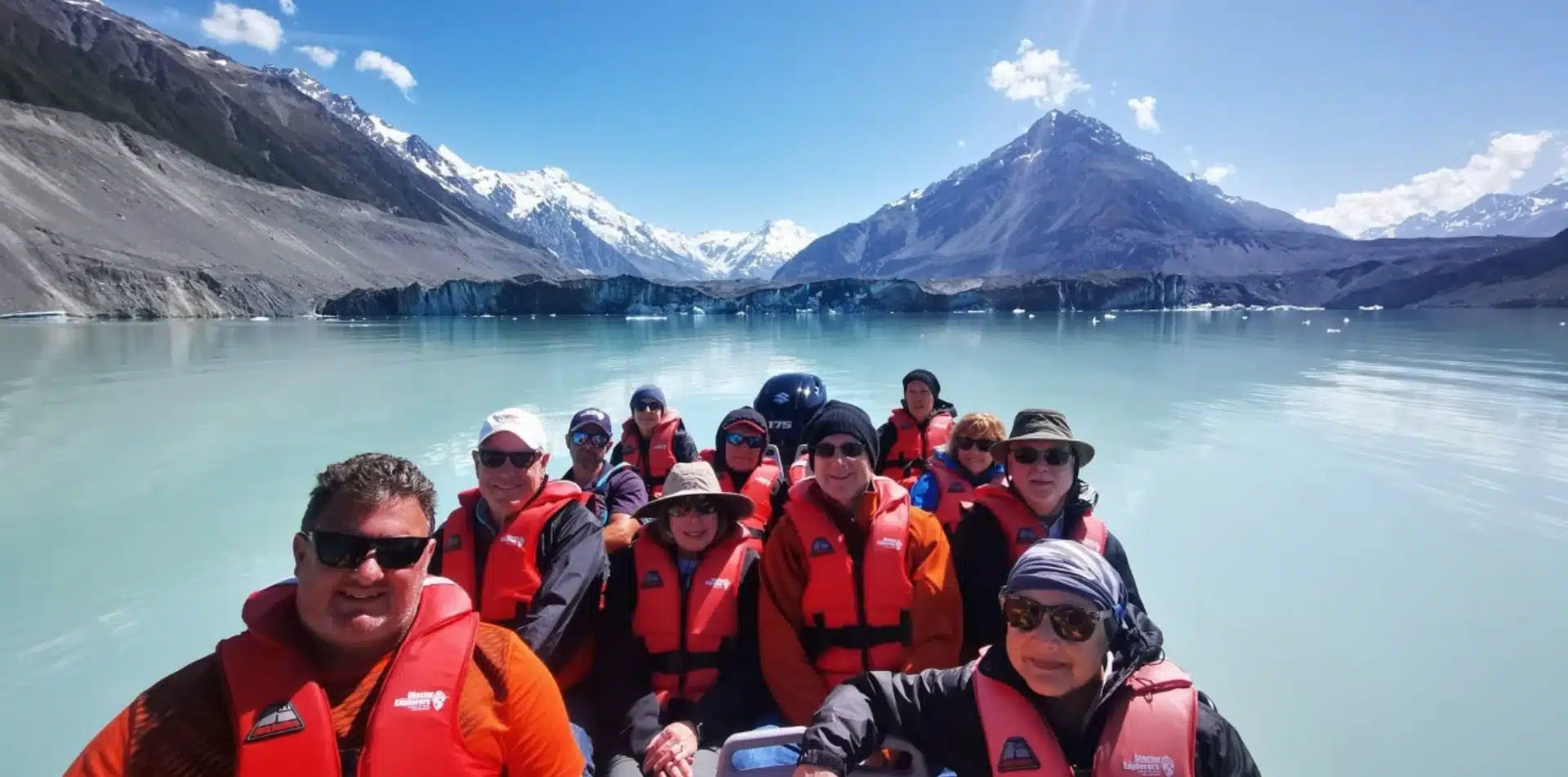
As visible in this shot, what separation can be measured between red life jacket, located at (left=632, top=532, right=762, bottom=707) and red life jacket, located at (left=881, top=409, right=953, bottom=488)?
3.59m

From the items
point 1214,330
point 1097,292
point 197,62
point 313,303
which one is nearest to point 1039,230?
point 1097,292

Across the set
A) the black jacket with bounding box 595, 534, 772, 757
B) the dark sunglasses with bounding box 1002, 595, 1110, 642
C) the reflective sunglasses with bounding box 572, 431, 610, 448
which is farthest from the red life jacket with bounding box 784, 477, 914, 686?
the reflective sunglasses with bounding box 572, 431, 610, 448

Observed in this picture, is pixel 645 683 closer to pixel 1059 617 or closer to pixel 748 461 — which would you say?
pixel 1059 617

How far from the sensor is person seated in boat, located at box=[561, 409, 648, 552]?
4719 mm

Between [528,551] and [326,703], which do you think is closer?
[326,703]

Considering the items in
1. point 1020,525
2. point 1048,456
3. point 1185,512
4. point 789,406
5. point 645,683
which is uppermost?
point 1048,456

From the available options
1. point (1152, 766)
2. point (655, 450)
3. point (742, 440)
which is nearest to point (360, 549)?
point (1152, 766)

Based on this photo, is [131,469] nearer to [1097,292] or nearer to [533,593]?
[533,593]

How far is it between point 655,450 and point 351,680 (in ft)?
15.4

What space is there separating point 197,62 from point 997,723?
201042 mm

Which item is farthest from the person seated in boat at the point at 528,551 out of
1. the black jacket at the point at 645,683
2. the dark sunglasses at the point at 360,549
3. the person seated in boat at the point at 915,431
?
the person seated in boat at the point at 915,431

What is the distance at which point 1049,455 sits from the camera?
3.30 meters

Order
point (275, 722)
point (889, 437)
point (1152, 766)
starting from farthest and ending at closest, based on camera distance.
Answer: point (889, 437), point (1152, 766), point (275, 722)

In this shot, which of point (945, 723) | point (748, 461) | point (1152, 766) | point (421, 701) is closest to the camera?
point (421, 701)
